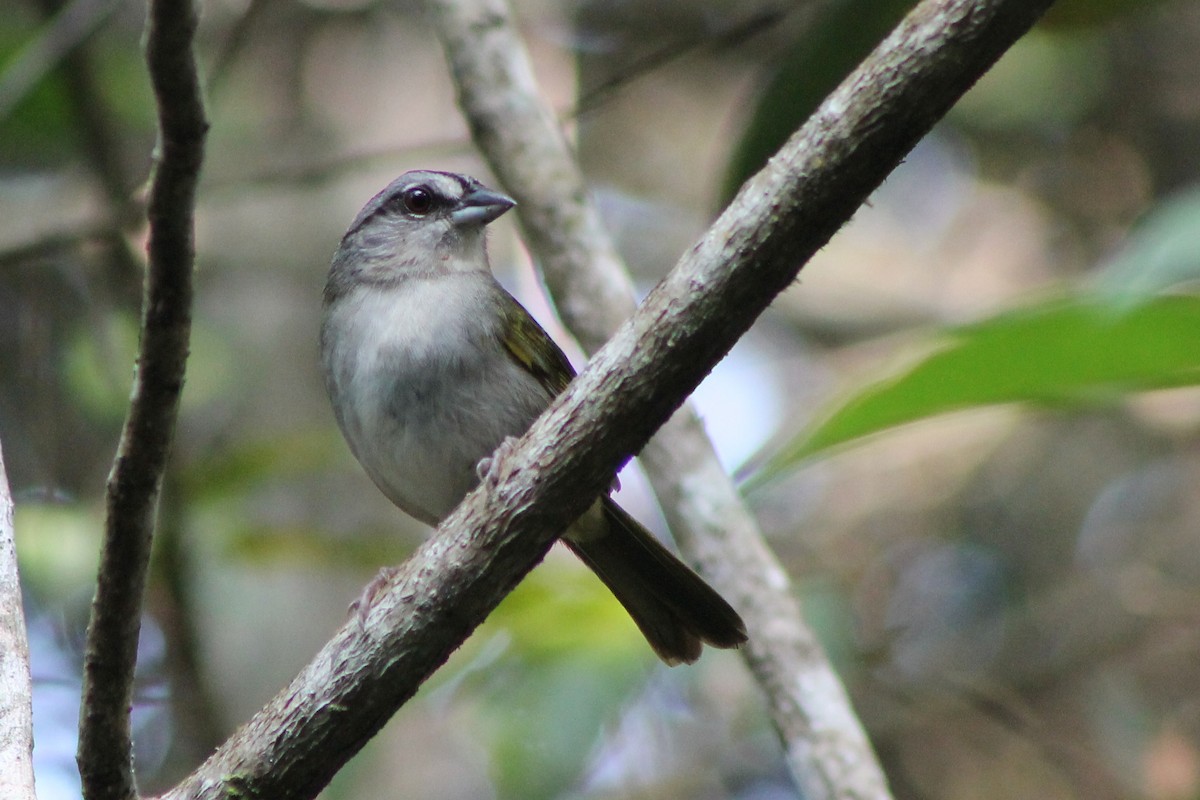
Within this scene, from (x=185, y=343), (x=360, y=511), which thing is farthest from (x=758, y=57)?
(x=185, y=343)

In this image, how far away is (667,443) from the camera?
13.5 ft

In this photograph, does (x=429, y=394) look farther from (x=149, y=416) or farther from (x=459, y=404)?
(x=149, y=416)

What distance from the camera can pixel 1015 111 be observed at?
8516mm

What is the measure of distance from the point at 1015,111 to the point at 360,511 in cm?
489

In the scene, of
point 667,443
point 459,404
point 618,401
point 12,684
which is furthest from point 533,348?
point 12,684

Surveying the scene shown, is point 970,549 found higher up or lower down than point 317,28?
lower down

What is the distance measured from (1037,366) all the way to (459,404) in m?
1.70

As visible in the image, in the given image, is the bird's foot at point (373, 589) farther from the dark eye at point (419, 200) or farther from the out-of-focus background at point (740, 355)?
the dark eye at point (419, 200)

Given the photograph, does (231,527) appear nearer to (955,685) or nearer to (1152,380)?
(955,685)

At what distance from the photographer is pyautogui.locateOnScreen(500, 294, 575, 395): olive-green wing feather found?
416cm

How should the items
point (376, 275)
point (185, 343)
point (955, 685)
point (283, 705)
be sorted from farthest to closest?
point (955, 685)
point (376, 275)
point (283, 705)
point (185, 343)

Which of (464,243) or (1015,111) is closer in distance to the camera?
(464,243)

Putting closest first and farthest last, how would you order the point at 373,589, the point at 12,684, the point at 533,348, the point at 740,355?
the point at 12,684
the point at 373,589
the point at 533,348
the point at 740,355

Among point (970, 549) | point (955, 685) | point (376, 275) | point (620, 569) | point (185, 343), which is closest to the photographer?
point (185, 343)
